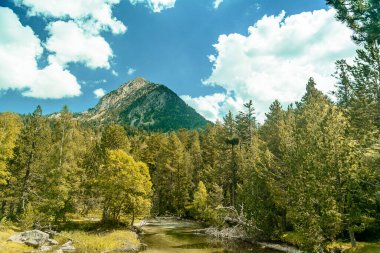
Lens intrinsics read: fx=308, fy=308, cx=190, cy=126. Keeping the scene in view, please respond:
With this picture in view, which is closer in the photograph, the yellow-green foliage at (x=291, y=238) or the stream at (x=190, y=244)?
the stream at (x=190, y=244)

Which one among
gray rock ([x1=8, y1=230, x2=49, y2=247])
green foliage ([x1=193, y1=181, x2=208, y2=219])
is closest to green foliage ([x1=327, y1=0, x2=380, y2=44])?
gray rock ([x1=8, y1=230, x2=49, y2=247])

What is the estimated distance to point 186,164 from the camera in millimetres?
75438

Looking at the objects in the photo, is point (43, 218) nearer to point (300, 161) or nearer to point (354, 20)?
point (300, 161)

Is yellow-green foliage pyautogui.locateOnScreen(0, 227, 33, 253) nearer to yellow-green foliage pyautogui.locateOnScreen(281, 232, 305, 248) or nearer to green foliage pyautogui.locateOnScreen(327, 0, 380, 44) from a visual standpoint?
yellow-green foliage pyautogui.locateOnScreen(281, 232, 305, 248)

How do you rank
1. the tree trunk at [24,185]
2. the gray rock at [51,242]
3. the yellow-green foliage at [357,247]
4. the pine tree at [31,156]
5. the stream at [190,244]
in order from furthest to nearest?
the pine tree at [31,156], the tree trunk at [24,185], the stream at [190,244], the gray rock at [51,242], the yellow-green foliage at [357,247]

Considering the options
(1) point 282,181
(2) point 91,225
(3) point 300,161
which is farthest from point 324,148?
(2) point 91,225

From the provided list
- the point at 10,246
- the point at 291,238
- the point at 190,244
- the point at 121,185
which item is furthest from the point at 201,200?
the point at 10,246

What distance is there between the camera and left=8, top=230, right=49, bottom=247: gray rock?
30.6 m

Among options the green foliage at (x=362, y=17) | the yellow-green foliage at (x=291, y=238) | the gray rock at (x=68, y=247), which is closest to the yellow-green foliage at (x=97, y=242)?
Answer: the gray rock at (x=68, y=247)

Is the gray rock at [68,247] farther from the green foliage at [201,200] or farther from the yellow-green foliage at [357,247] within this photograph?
the green foliage at [201,200]

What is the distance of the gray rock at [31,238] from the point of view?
30625mm

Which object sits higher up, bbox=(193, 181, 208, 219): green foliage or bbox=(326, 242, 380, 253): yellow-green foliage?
bbox=(193, 181, 208, 219): green foliage

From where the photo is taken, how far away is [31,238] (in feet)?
103

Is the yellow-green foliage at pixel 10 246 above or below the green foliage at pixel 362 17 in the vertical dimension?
below
